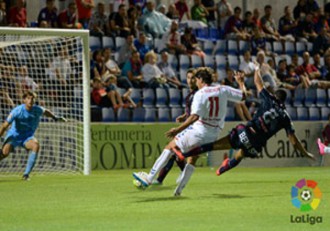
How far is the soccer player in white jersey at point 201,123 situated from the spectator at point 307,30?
15452 mm

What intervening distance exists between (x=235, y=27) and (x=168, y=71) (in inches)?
143

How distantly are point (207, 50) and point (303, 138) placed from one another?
3770 mm

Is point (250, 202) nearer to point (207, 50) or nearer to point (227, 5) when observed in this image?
point (207, 50)

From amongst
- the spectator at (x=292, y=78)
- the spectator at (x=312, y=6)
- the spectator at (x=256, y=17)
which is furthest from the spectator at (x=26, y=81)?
the spectator at (x=312, y=6)

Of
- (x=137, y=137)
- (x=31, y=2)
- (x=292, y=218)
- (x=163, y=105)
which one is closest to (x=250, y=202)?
(x=292, y=218)

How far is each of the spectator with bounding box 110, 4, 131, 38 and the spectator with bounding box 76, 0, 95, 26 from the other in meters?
0.61

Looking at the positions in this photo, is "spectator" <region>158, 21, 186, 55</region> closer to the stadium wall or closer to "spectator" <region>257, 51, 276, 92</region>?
"spectator" <region>257, 51, 276, 92</region>

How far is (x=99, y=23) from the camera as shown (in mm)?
23438

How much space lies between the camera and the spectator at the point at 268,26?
1067 inches

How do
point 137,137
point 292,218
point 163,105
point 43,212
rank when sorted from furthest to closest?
1. point 163,105
2. point 137,137
3. point 43,212
4. point 292,218

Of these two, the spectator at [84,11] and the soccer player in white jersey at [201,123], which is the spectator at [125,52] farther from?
the soccer player in white jersey at [201,123]

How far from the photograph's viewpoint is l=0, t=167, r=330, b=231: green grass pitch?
9203mm

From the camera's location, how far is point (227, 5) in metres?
27.0

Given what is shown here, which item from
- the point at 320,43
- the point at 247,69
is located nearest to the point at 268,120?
the point at 247,69
